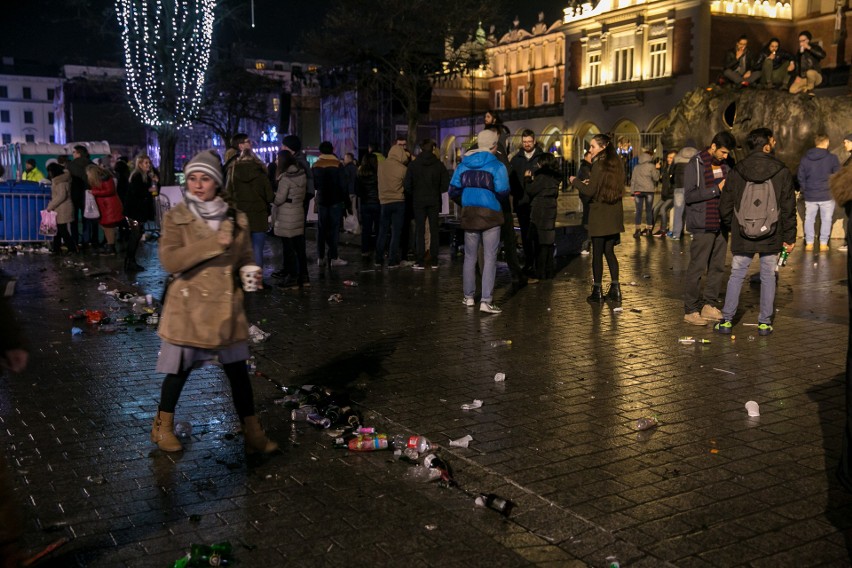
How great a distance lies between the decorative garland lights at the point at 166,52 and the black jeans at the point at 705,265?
91.5 feet

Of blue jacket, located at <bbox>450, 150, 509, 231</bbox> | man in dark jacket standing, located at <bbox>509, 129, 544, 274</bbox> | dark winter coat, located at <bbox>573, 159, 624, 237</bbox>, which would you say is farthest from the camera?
man in dark jacket standing, located at <bbox>509, 129, 544, 274</bbox>

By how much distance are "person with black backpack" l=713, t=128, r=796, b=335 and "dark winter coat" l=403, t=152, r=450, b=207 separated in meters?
5.57

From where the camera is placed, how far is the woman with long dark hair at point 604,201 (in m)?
9.71

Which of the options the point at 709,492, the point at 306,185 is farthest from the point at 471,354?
the point at 306,185

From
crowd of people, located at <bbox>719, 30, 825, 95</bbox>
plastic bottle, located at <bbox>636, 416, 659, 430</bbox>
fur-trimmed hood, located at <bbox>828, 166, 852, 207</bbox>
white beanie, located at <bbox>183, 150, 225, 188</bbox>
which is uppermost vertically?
crowd of people, located at <bbox>719, 30, 825, 95</bbox>

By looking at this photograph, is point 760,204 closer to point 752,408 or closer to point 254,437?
point 752,408

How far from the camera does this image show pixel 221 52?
5556 cm

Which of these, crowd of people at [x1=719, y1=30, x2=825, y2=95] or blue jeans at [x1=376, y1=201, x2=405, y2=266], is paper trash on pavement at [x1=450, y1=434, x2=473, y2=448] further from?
crowd of people at [x1=719, y1=30, x2=825, y2=95]

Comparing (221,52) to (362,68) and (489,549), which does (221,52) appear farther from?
(489,549)

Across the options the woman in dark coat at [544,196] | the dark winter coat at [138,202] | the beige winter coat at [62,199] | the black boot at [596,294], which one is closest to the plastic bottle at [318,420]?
the black boot at [596,294]

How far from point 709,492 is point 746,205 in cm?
423

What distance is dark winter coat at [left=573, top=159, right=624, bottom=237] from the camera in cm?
981

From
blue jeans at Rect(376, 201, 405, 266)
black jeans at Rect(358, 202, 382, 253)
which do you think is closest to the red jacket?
black jeans at Rect(358, 202, 382, 253)

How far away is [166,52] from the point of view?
33844 mm
